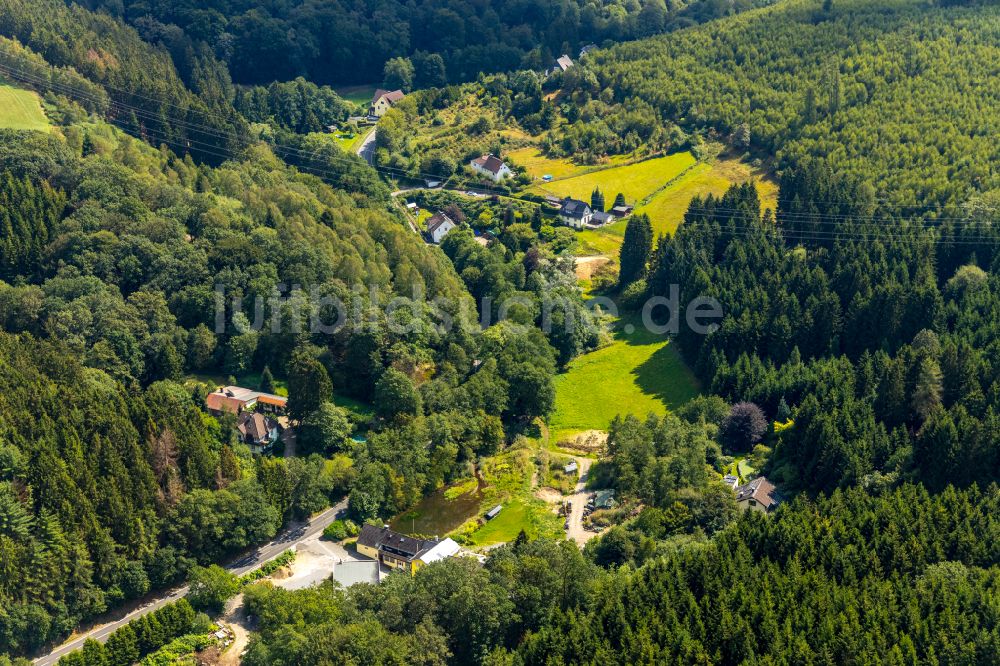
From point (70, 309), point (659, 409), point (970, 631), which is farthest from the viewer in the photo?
point (659, 409)

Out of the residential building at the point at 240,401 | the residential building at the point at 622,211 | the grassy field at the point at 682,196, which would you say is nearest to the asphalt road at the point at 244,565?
the residential building at the point at 240,401

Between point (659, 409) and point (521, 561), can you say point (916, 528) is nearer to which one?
point (521, 561)

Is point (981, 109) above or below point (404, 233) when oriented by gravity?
above

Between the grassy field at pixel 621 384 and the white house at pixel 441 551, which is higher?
the grassy field at pixel 621 384

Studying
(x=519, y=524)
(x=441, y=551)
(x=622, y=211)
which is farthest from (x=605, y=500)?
(x=622, y=211)

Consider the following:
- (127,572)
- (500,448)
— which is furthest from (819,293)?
(127,572)

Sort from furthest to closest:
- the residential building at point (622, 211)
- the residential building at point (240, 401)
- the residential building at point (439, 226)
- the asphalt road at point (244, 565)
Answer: the residential building at point (622, 211), the residential building at point (439, 226), the residential building at point (240, 401), the asphalt road at point (244, 565)

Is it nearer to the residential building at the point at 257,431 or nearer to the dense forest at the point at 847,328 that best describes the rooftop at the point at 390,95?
the dense forest at the point at 847,328
